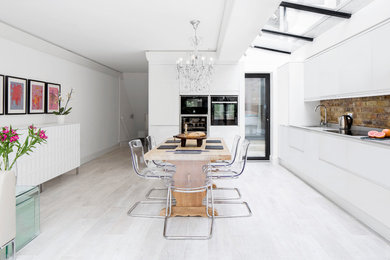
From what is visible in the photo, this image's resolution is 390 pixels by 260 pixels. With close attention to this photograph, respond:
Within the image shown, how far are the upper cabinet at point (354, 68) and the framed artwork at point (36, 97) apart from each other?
16.5ft

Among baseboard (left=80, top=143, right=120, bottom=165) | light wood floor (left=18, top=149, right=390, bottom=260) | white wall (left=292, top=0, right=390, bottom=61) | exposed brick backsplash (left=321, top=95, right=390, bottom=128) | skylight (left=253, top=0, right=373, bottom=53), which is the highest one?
skylight (left=253, top=0, right=373, bottom=53)

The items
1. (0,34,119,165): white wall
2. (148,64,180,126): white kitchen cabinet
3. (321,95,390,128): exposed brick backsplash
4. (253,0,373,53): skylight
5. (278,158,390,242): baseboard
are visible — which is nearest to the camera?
(278,158,390,242): baseboard

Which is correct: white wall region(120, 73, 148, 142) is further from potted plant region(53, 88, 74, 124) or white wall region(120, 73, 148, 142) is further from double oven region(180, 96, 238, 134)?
double oven region(180, 96, 238, 134)

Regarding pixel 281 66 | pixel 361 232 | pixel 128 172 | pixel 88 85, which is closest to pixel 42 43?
pixel 88 85

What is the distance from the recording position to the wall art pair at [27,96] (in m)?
4.16

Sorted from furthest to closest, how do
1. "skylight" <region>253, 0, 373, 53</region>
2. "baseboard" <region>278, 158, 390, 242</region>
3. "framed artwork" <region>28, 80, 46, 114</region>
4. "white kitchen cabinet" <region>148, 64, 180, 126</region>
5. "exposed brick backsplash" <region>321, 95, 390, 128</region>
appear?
"white kitchen cabinet" <region>148, 64, 180, 126</region> < "framed artwork" <region>28, 80, 46, 114</region> < "skylight" <region>253, 0, 373, 53</region> < "exposed brick backsplash" <region>321, 95, 390, 128</region> < "baseboard" <region>278, 158, 390, 242</region>

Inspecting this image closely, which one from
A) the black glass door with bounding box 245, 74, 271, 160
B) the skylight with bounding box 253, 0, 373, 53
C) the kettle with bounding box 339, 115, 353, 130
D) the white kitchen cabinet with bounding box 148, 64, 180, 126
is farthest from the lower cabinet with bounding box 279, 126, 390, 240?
the white kitchen cabinet with bounding box 148, 64, 180, 126

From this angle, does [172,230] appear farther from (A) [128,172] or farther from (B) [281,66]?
(B) [281,66]

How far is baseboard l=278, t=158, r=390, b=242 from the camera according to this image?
107 inches

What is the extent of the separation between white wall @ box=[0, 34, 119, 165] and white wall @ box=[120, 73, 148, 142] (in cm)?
44

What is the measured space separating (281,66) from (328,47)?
4.94ft

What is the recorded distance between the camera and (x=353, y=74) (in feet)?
12.5

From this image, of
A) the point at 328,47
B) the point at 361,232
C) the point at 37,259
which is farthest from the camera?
the point at 328,47

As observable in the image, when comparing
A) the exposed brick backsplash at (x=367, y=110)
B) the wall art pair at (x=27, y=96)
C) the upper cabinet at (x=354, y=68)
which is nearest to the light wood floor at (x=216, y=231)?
the exposed brick backsplash at (x=367, y=110)
